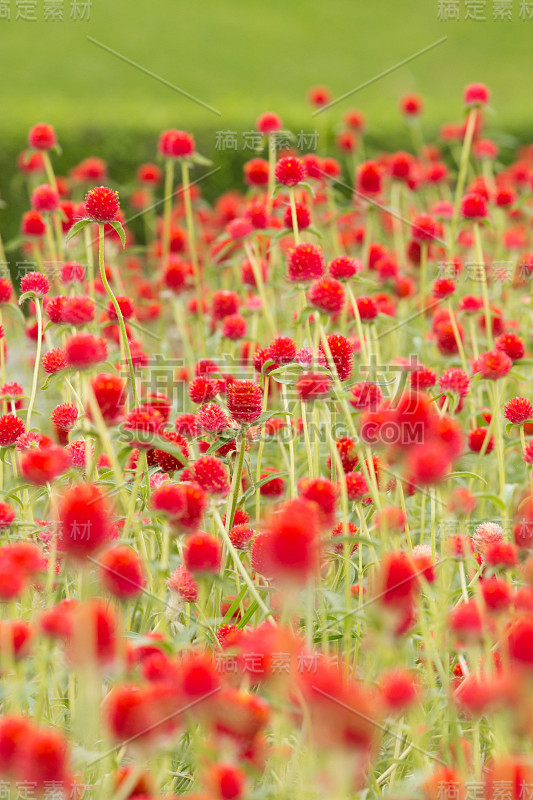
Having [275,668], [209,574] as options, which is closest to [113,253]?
[209,574]

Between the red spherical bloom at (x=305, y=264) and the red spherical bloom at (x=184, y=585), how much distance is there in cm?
85

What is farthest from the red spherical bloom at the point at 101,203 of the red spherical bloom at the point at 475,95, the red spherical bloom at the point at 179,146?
the red spherical bloom at the point at 475,95

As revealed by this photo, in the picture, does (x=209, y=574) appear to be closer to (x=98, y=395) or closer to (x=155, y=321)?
(x=98, y=395)

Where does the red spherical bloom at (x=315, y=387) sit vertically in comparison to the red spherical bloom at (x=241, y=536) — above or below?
above

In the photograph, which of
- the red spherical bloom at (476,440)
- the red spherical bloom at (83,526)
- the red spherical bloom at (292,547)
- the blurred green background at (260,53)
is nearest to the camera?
the red spherical bloom at (292,547)

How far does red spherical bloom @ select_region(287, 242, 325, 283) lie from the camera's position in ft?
7.63

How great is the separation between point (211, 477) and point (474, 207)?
176cm

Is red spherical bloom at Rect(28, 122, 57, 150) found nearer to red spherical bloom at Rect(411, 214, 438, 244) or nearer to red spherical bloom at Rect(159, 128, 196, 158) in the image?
red spherical bloom at Rect(159, 128, 196, 158)

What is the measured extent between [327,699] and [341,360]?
1.12m

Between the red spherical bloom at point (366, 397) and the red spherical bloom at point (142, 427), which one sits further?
the red spherical bloom at point (366, 397)

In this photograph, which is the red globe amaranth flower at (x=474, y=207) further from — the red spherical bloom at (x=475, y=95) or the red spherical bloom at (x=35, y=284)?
the red spherical bloom at (x=35, y=284)

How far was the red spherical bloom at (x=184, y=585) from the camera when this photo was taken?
184cm

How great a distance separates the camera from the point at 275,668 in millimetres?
1279

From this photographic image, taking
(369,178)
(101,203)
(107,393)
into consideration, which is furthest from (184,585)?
(369,178)
